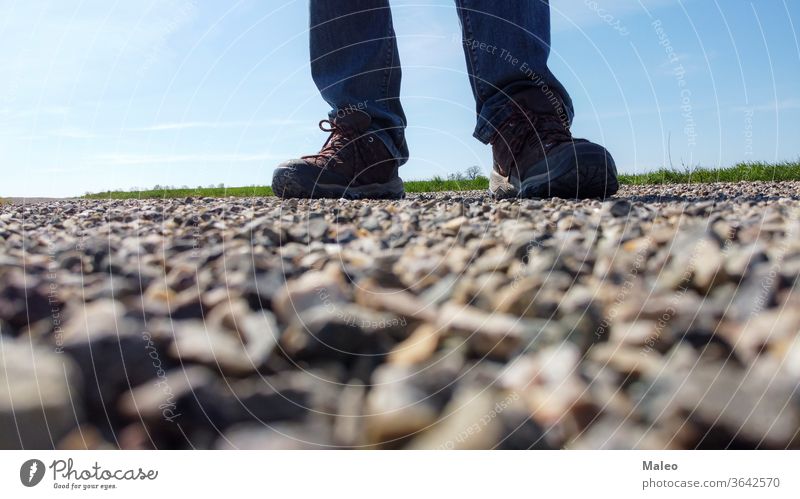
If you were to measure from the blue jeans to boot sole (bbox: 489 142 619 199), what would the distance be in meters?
0.36

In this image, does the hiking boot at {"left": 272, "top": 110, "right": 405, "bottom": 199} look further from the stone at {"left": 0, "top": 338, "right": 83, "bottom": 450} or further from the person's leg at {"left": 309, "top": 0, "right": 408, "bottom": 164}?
the stone at {"left": 0, "top": 338, "right": 83, "bottom": 450}

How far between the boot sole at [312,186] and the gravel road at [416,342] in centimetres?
178

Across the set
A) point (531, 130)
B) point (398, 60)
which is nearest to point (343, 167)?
point (398, 60)

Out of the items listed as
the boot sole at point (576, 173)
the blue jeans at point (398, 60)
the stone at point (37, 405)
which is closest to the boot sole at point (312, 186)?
the blue jeans at point (398, 60)

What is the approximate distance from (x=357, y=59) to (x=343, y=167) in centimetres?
65

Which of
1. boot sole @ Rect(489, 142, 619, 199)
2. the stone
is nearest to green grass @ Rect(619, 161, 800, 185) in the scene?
boot sole @ Rect(489, 142, 619, 199)

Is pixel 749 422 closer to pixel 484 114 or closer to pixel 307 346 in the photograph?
pixel 307 346

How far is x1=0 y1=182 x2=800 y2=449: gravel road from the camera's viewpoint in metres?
0.84

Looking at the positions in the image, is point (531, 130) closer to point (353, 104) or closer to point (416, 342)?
point (353, 104)

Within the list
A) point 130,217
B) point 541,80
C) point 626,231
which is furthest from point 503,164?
point 130,217

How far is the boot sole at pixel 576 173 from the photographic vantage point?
2764mm

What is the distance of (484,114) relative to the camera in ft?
10.3

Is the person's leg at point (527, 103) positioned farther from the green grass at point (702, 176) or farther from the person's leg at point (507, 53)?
the green grass at point (702, 176)

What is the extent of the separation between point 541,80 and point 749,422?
97.4 inches
